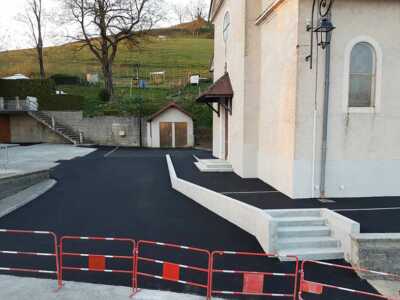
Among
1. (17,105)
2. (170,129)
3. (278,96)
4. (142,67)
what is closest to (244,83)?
(278,96)

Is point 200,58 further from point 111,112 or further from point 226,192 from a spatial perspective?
point 226,192

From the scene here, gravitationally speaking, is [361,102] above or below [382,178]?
above

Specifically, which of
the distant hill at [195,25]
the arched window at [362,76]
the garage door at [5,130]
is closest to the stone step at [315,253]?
the arched window at [362,76]

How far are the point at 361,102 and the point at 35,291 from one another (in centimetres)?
1005

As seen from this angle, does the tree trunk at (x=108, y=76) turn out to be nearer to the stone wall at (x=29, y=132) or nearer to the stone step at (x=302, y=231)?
the stone wall at (x=29, y=132)

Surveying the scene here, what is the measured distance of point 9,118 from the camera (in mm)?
32406

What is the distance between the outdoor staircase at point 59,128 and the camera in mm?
31781

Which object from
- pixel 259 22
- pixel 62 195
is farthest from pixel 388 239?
pixel 62 195

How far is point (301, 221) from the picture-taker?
8172 mm

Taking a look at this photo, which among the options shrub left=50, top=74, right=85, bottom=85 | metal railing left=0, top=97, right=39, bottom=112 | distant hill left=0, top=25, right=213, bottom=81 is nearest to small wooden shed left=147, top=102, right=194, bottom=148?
metal railing left=0, top=97, right=39, bottom=112

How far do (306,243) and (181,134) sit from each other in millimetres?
23151

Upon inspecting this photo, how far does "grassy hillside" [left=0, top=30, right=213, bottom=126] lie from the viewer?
114ft

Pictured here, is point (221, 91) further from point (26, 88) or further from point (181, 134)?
point (26, 88)

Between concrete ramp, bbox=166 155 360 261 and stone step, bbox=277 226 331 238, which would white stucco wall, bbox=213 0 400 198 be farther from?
stone step, bbox=277 226 331 238
